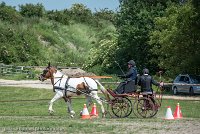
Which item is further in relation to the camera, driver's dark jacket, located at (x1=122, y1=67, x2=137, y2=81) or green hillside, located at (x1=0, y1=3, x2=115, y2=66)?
green hillside, located at (x1=0, y1=3, x2=115, y2=66)

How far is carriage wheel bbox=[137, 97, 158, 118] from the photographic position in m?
21.8

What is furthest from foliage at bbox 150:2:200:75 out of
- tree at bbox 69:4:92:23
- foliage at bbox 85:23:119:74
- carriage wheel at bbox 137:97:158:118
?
tree at bbox 69:4:92:23

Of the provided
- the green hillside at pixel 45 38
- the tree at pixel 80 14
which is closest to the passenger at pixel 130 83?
the green hillside at pixel 45 38

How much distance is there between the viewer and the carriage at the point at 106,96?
861 inches

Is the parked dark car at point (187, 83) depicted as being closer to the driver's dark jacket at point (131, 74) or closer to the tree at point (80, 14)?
the driver's dark jacket at point (131, 74)

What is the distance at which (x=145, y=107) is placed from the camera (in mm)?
21891

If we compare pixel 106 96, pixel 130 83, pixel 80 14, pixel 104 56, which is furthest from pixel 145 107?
pixel 80 14

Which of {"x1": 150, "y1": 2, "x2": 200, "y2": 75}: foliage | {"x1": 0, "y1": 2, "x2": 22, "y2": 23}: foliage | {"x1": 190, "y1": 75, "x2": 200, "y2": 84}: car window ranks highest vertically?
{"x1": 0, "y1": 2, "x2": 22, "y2": 23}: foliage

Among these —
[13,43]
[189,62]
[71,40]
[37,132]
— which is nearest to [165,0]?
[189,62]

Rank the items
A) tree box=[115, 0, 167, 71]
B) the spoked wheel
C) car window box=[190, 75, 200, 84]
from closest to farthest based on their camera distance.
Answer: the spoked wheel → car window box=[190, 75, 200, 84] → tree box=[115, 0, 167, 71]

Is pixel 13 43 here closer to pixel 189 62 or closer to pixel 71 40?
pixel 71 40

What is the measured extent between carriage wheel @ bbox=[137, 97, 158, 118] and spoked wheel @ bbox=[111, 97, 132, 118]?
0.40m

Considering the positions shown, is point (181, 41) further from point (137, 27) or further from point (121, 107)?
point (121, 107)

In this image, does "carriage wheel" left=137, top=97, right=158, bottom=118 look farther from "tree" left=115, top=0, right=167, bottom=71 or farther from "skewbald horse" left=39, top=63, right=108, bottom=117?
"tree" left=115, top=0, right=167, bottom=71
